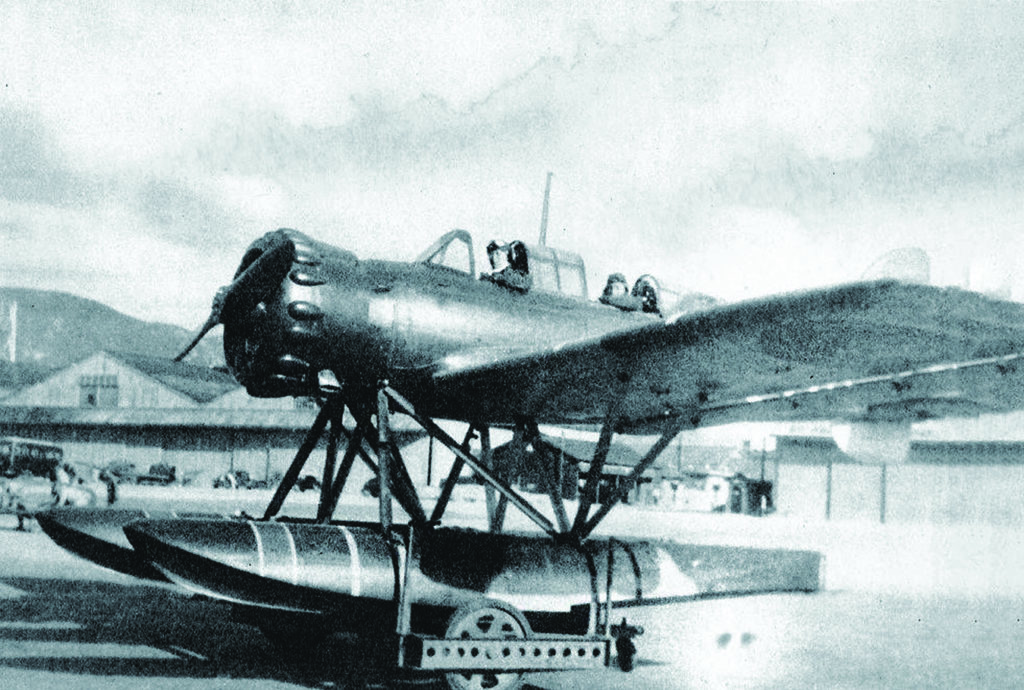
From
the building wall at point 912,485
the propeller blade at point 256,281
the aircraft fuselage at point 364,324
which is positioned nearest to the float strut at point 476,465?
the aircraft fuselage at point 364,324

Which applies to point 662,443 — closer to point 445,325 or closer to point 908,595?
point 445,325

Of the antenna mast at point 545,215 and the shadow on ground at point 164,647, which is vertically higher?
the antenna mast at point 545,215

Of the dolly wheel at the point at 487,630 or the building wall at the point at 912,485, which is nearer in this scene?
the dolly wheel at the point at 487,630

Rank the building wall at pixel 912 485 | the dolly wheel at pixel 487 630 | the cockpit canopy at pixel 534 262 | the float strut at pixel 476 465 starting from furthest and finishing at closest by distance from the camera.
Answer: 1. the building wall at pixel 912 485
2. the cockpit canopy at pixel 534 262
3. the float strut at pixel 476 465
4. the dolly wheel at pixel 487 630

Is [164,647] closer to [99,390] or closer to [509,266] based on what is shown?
[509,266]

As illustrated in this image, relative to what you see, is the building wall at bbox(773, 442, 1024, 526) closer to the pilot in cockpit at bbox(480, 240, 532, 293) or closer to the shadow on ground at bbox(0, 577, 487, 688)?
the pilot in cockpit at bbox(480, 240, 532, 293)

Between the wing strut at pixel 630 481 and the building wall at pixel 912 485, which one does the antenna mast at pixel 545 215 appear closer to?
the wing strut at pixel 630 481

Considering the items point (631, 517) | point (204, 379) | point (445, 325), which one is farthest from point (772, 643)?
point (204, 379)

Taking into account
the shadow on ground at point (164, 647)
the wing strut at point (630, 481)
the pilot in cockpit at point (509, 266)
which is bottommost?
Result: the shadow on ground at point (164, 647)
